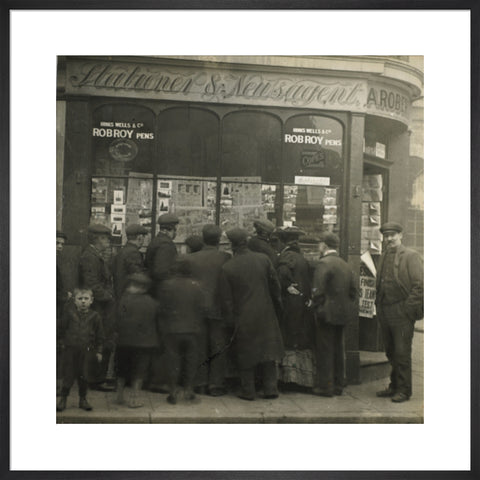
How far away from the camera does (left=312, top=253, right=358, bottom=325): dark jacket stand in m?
5.36

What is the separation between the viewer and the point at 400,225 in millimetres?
5289

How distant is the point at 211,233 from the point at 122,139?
3.35 ft

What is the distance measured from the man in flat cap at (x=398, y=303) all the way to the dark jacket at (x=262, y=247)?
900mm

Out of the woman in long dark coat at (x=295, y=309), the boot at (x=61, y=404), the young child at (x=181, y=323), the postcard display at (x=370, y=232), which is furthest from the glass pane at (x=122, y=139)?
the postcard display at (x=370, y=232)

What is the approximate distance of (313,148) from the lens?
542 centimetres

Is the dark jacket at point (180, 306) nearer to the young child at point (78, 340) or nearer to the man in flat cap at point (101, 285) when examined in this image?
the man in flat cap at point (101, 285)

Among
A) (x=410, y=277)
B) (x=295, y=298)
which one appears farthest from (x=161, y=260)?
(x=410, y=277)

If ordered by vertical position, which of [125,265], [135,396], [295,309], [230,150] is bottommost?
[135,396]

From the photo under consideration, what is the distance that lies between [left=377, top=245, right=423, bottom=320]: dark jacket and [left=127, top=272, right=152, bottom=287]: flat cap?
2001mm

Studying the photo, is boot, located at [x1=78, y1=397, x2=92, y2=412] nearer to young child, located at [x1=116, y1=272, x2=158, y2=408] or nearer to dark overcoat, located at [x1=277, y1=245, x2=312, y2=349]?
young child, located at [x1=116, y1=272, x2=158, y2=408]

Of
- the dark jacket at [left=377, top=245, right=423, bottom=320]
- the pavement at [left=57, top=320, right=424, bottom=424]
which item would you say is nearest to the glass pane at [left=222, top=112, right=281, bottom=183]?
the dark jacket at [left=377, top=245, right=423, bottom=320]

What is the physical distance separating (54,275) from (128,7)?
6.67 ft

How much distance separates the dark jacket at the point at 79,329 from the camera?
495 centimetres

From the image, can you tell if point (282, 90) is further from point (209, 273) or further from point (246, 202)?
point (209, 273)
